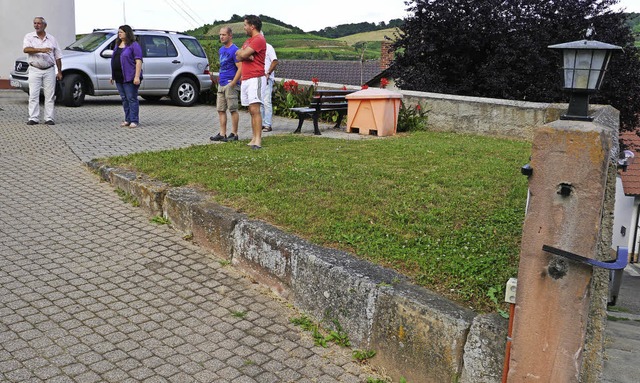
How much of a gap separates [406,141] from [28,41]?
6.82m

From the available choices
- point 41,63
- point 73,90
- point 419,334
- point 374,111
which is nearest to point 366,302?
point 419,334

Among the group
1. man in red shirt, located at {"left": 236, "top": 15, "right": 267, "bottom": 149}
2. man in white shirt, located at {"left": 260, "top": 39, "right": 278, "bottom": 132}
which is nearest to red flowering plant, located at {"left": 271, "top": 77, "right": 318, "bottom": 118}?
man in white shirt, located at {"left": 260, "top": 39, "right": 278, "bottom": 132}

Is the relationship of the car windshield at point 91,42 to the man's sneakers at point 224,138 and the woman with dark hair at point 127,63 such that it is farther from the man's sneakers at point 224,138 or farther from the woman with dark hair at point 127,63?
the man's sneakers at point 224,138

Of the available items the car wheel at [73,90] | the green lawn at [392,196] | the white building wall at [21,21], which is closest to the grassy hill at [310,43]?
the white building wall at [21,21]

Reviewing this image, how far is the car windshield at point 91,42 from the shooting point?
1534 centimetres

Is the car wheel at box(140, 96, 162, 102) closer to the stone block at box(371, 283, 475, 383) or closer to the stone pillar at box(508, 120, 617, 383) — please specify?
the stone block at box(371, 283, 475, 383)

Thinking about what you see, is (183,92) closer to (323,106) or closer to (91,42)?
(91,42)

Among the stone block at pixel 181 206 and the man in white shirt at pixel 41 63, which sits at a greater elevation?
the man in white shirt at pixel 41 63

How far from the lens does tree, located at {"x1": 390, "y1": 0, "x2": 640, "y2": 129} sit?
56.0 ft

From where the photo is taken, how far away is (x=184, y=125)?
485 inches

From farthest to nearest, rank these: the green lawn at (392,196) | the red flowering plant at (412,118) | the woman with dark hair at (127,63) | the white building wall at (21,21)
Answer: the white building wall at (21,21) < the red flowering plant at (412,118) < the woman with dark hair at (127,63) < the green lawn at (392,196)

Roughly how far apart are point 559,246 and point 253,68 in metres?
6.31

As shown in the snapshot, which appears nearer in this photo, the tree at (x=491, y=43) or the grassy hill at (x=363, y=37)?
the tree at (x=491, y=43)

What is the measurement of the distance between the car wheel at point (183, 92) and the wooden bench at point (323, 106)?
5248mm
